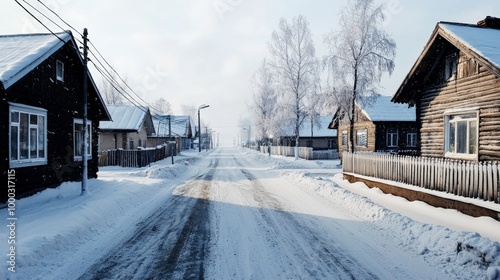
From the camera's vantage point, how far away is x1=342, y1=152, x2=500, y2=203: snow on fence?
25.7 feet

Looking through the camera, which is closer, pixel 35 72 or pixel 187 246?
pixel 187 246

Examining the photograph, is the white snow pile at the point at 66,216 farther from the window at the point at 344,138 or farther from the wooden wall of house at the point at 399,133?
the window at the point at 344,138

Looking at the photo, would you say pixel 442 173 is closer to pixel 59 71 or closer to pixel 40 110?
pixel 40 110

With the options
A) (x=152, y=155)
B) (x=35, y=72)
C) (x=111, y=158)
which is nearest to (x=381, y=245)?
(x=35, y=72)

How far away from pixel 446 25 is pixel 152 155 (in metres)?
24.2

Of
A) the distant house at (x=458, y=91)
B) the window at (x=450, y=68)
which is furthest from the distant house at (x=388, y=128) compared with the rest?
the window at (x=450, y=68)

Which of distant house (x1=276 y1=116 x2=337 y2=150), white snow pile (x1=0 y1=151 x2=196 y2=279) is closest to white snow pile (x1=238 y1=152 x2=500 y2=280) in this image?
white snow pile (x1=0 y1=151 x2=196 y2=279)

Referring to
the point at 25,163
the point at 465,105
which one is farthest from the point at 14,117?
the point at 465,105

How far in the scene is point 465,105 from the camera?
11.5m

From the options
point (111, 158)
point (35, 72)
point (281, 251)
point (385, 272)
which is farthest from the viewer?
point (111, 158)

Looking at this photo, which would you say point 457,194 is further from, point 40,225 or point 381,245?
point 40,225

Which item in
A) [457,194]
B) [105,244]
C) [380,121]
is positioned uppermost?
[380,121]

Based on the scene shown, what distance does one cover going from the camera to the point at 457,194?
883cm

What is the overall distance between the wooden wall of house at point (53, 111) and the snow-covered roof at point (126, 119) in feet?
41.7
